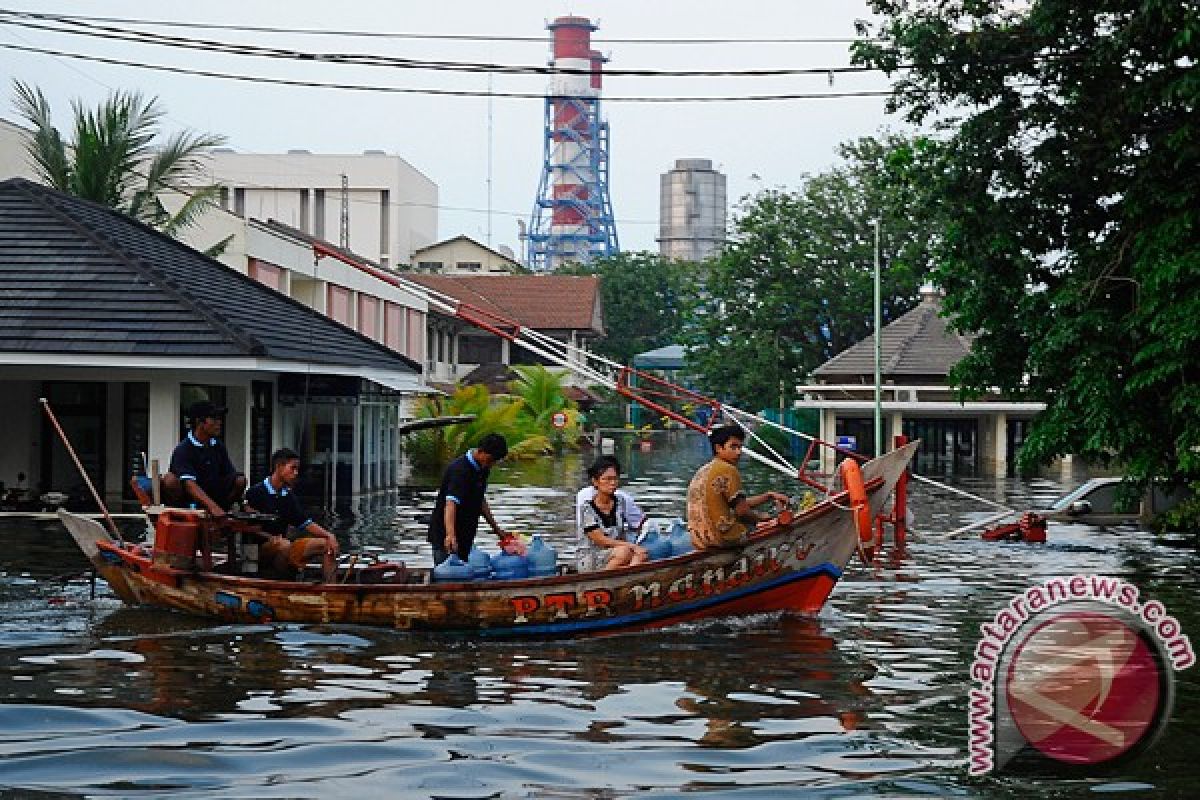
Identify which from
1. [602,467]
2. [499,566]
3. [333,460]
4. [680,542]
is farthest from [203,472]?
[333,460]

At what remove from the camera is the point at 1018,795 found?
9.07m

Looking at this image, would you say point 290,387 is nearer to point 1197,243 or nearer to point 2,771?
point 1197,243

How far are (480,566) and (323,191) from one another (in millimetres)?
70594

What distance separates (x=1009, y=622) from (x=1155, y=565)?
16.4 meters

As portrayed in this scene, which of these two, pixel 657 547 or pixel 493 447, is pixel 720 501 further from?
pixel 493 447

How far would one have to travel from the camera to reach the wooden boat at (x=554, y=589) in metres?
14.6

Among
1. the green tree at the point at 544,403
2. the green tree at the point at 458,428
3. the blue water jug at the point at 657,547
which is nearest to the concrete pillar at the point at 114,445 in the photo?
the green tree at the point at 458,428

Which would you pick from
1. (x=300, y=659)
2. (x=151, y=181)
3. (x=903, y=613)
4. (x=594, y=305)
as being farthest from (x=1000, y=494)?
(x=594, y=305)

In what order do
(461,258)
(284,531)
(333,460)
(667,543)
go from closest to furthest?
(667,543), (284,531), (333,460), (461,258)

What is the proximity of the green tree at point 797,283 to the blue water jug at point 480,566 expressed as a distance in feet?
154

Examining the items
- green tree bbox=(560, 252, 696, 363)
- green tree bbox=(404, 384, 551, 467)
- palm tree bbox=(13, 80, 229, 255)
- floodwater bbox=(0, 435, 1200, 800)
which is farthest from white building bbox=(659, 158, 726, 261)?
floodwater bbox=(0, 435, 1200, 800)

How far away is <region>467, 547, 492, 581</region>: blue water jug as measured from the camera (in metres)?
14.9

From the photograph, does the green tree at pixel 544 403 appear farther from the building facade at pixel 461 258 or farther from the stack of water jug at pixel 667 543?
the stack of water jug at pixel 667 543

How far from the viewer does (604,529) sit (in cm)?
1533
